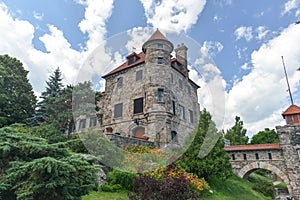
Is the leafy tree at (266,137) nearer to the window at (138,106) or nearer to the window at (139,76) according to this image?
the window at (138,106)

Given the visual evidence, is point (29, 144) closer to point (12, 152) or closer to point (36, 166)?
point (12, 152)

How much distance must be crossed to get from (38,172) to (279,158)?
19.6 m

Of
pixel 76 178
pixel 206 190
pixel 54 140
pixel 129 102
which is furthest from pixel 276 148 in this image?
pixel 76 178

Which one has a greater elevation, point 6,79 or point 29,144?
point 6,79

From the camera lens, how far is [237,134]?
33.7 metres

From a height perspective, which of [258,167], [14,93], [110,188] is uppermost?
[14,93]

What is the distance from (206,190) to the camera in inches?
413

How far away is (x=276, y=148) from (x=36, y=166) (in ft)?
64.1

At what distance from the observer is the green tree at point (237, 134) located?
32594 millimetres

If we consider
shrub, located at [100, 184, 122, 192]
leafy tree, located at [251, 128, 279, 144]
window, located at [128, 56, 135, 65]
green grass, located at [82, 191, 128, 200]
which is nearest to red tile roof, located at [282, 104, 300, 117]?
window, located at [128, 56, 135, 65]

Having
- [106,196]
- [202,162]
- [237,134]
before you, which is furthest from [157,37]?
[237,134]

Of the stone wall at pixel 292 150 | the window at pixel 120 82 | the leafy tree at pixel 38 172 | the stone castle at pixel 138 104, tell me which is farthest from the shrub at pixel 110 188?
the stone wall at pixel 292 150

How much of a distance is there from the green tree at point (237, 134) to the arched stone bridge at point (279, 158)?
1379cm

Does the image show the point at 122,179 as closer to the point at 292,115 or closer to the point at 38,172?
the point at 38,172
